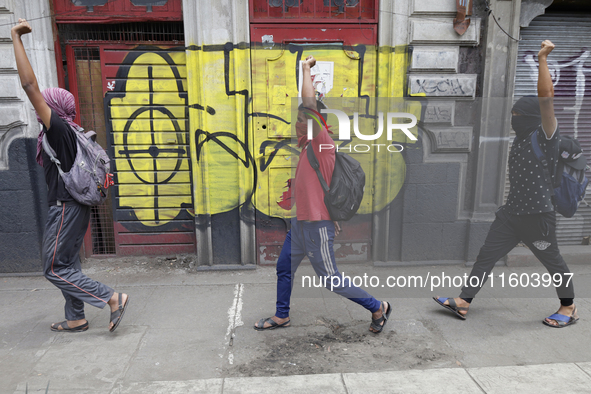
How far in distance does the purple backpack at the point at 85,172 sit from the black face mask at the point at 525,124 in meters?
3.53

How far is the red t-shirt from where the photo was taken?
3.31 meters

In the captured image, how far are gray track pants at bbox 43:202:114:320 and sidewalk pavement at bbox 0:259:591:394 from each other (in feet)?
1.33

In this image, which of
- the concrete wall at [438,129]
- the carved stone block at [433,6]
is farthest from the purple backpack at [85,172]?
the carved stone block at [433,6]

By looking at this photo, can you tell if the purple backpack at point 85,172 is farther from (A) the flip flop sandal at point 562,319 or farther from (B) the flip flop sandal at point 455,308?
(A) the flip flop sandal at point 562,319

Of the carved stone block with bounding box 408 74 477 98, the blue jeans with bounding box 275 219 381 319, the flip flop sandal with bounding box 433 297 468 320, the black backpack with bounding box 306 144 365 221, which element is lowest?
the flip flop sandal with bounding box 433 297 468 320

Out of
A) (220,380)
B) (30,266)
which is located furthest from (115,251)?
(220,380)

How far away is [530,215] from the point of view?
12.0 feet

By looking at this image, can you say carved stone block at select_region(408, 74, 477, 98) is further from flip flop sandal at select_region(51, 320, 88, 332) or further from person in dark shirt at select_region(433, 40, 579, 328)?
flip flop sandal at select_region(51, 320, 88, 332)

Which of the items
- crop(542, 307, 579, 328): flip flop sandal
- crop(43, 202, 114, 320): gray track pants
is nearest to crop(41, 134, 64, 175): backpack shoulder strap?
crop(43, 202, 114, 320): gray track pants

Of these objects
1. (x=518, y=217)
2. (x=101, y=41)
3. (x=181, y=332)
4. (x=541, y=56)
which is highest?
(x=101, y=41)

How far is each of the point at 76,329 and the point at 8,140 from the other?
255 centimetres

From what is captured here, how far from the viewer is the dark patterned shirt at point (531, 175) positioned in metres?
3.52

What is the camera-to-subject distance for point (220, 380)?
2.95 metres

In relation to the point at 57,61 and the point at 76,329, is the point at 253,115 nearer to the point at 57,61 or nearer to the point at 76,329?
the point at 57,61
